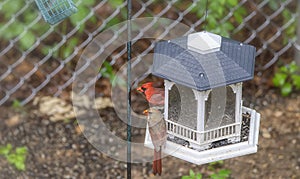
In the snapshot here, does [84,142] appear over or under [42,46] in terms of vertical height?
under

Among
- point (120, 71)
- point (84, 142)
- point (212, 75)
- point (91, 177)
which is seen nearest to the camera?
point (212, 75)

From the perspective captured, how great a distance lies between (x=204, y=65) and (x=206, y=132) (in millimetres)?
270

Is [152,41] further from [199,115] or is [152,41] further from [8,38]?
[199,115]

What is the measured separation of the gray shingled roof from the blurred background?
1406 millimetres

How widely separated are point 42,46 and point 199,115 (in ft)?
6.64

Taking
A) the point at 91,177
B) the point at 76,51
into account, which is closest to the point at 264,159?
the point at 91,177

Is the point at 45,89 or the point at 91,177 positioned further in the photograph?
the point at 45,89

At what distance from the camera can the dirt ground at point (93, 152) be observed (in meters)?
3.63

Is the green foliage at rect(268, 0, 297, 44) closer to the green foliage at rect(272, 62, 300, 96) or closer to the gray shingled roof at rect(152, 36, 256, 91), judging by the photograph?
the green foliage at rect(272, 62, 300, 96)

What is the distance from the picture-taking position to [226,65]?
2.22 metres

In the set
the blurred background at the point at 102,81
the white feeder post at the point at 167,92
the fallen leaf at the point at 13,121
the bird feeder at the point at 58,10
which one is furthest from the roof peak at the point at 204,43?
the fallen leaf at the point at 13,121

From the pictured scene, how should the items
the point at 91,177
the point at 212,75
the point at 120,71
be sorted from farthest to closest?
the point at 120,71 → the point at 91,177 → the point at 212,75

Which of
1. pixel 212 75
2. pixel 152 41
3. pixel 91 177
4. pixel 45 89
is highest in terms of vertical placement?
pixel 212 75

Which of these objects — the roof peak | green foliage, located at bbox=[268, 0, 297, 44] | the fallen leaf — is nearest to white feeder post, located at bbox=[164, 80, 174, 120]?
the roof peak
